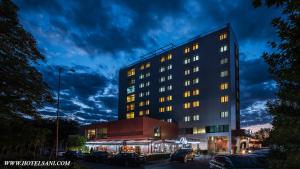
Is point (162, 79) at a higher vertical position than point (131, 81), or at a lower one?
lower

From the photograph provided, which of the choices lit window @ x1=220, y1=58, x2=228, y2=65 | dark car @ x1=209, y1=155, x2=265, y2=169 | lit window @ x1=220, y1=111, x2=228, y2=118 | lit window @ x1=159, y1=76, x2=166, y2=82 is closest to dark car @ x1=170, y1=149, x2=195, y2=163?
dark car @ x1=209, y1=155, x2=265, y2=169

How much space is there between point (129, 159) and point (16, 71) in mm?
30471

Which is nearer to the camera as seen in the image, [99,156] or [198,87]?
[99,156]

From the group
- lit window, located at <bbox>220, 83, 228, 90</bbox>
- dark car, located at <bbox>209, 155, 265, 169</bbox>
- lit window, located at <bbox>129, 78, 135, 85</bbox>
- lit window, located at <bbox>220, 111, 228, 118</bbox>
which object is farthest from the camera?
lit window, located at <bbox>129, 78, 135, 85</bbox>

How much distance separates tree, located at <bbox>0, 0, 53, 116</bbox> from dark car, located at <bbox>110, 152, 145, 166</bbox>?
95.9 ft

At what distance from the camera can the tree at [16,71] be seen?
312 inches

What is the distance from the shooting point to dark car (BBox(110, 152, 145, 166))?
121 ft

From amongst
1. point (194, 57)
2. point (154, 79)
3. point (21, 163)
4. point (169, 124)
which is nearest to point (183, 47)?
point (194, 57)

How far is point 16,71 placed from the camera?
8.20 meters

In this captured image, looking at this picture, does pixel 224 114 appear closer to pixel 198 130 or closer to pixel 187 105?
pixel 198 130

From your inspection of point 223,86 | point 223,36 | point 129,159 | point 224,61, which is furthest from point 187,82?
point 129,159

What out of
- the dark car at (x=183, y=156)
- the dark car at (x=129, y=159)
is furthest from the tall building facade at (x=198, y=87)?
the dark car at (x=129, y=159)

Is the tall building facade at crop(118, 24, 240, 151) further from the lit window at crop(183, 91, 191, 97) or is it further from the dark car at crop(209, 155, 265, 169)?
the dark car at crop(209, 155, 265, 169)

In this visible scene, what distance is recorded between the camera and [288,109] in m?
6.85
